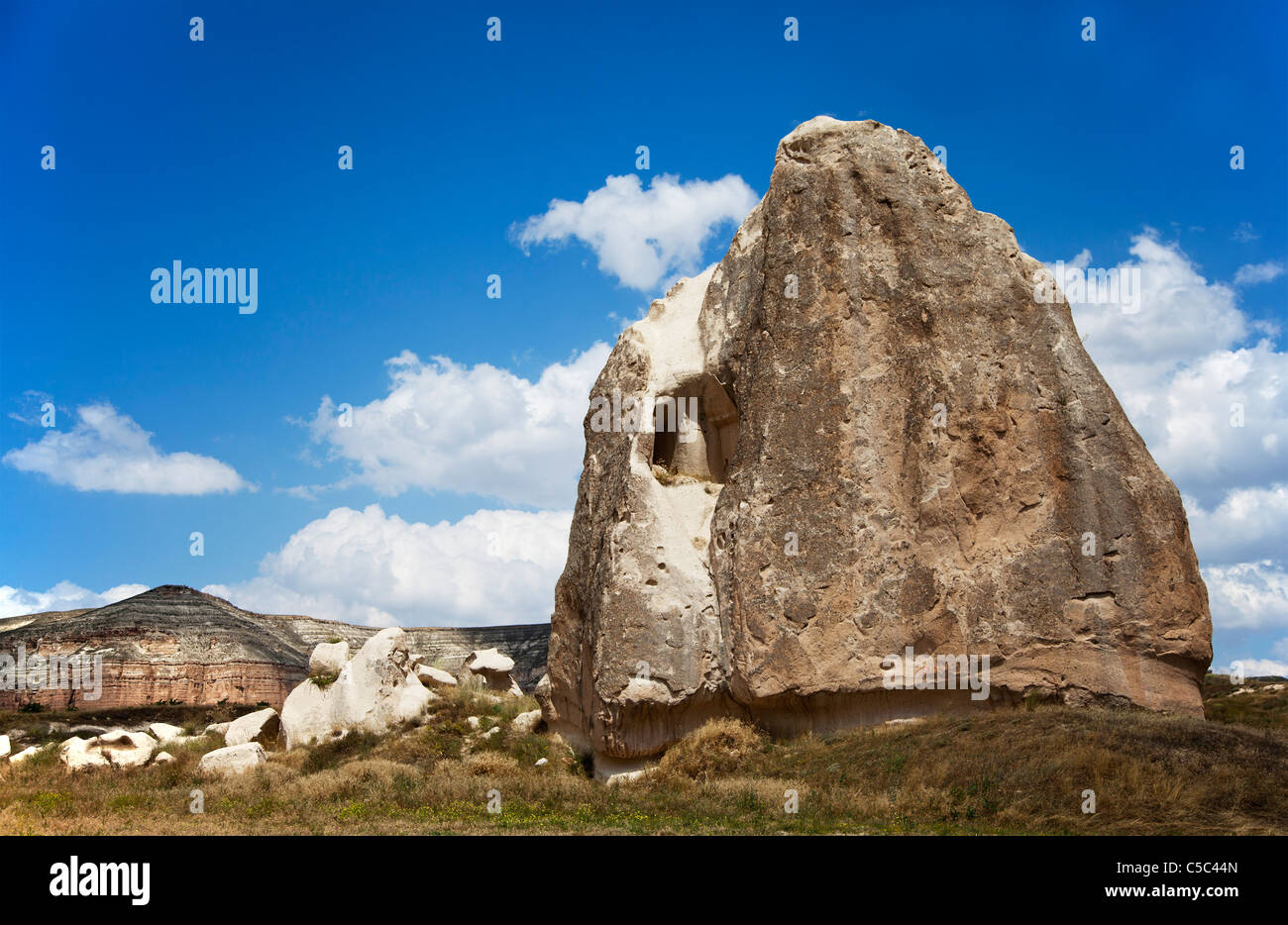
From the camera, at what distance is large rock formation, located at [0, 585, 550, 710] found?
1454 inches

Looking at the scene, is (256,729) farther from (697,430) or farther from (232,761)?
(697,430)

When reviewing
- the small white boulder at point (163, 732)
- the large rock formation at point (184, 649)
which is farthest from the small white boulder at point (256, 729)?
the large rock formation at point (184, 649)

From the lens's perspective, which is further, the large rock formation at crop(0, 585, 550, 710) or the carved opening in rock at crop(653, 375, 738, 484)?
the large rock formation at crop(0, 585, 550, 710)

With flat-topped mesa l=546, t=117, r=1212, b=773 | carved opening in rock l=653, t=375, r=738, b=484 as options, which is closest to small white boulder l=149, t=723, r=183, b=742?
flat-topped mesa l=546, t=117, r=1212, b=773

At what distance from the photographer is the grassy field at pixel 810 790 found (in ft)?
32.8

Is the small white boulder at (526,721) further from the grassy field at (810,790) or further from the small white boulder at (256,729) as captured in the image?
the small white boulder at (256,729)

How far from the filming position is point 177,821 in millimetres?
12539

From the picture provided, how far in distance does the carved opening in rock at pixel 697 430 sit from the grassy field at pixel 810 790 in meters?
4.72

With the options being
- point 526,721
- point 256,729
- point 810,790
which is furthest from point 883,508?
point 256,729

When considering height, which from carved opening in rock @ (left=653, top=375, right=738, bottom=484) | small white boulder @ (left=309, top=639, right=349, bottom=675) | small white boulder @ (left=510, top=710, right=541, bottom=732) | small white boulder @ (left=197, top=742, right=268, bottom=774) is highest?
carved opening in rock @ (left=653, top=375, right=738, bottom=484)

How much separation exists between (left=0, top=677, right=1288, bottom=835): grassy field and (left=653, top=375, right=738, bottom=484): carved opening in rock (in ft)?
15.5

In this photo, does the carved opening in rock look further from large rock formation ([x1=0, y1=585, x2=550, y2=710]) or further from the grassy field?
large rock formation ([x1=0, y1=585, x2=550, y2=710])
